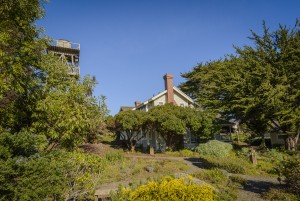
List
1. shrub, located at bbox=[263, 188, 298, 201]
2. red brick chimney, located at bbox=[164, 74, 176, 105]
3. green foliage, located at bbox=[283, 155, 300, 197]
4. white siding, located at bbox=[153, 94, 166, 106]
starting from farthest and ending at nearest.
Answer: white siding, located at bbox=[153, 94, 166, 106] → red brick chimney, located at bbox=[164, 74, 176, 105] → green foliage, located at bbox=[283, 155, 300, 197] → shrub, located at bbox=[263, 188, 298, 201]

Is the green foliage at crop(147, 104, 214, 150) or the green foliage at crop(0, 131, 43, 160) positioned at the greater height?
the green foliage at crop(147, 104, 214, 150)

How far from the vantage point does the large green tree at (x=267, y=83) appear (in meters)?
23.0

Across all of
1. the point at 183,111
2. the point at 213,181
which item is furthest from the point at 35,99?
the point at 183,111

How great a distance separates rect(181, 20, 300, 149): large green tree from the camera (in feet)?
75.6

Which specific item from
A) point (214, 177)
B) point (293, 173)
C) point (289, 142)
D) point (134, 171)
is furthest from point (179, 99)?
point (293, 173)

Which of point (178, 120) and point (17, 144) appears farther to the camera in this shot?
point (178, 120)

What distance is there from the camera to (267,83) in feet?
76.2

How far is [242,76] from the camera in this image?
26.6 metres

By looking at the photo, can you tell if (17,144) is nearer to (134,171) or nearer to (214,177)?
(134,171)

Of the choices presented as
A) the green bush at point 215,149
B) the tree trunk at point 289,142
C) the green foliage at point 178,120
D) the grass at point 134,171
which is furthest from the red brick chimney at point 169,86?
the tree trunk at point 289,142

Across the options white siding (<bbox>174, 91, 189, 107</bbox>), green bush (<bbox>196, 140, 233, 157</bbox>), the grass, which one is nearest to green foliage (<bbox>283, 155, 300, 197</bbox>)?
the grass

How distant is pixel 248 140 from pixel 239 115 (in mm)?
13912

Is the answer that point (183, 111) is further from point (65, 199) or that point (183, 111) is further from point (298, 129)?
point (65, 199)

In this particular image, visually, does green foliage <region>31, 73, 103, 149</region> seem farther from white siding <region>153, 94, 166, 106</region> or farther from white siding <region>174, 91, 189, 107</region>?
white siding <region>174, 91, 189, 107</region>
